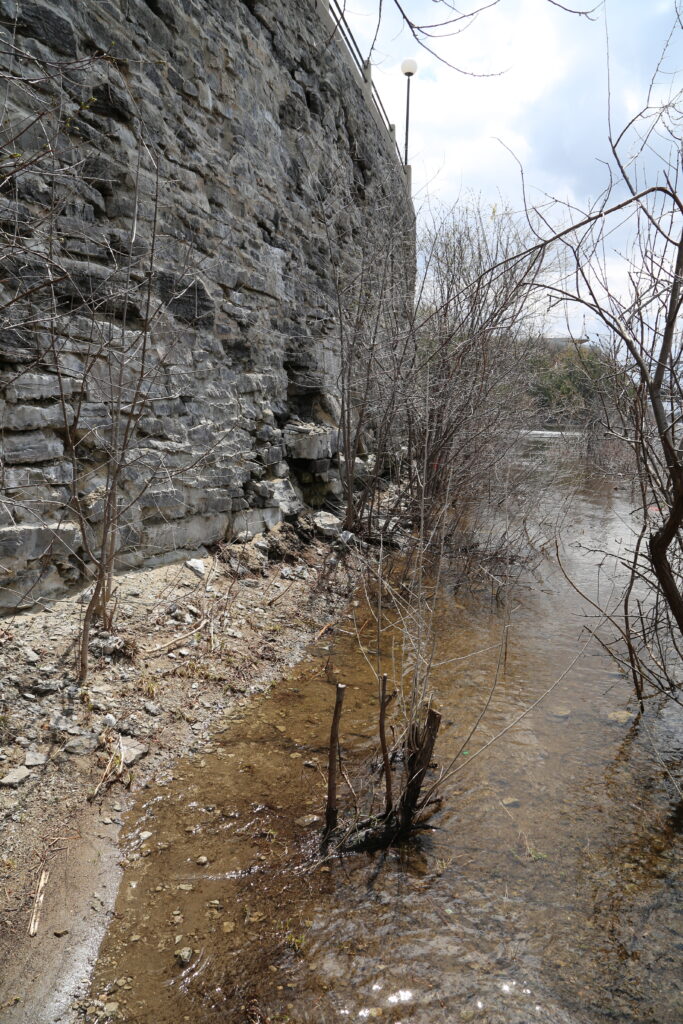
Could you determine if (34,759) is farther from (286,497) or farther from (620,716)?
(286,497)

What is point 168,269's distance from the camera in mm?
4680

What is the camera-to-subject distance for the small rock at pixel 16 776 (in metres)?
2.71

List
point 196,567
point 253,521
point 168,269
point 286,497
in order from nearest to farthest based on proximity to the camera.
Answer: point 168,269, point 196,567, point 253,521, point 286,497

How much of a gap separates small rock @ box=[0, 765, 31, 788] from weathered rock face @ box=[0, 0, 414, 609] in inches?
40.3

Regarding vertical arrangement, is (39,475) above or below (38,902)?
above

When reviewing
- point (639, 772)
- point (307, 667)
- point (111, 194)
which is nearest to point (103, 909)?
point (307, 667)

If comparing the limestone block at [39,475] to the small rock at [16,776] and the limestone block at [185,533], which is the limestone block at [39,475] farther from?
the small rock at [16,776]

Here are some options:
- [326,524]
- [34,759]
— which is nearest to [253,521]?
[326,524]

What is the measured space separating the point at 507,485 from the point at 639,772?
317 centimetres

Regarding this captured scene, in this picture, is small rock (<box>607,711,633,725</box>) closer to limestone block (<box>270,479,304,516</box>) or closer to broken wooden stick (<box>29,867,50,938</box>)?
broken wooden stick (<box>29,867,50,938</box>)

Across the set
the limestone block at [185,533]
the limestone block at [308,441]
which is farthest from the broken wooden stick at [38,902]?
the limestone block at [308,441]

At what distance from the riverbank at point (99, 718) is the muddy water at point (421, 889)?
5.0 inches

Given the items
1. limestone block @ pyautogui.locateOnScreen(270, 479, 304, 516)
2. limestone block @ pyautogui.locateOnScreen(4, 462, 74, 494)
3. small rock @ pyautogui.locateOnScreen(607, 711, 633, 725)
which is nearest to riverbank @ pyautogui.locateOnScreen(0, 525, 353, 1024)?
limestone block @ pyautogui.locateOnScreen(4, 462, 74, 494)

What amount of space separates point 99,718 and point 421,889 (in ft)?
5.54
